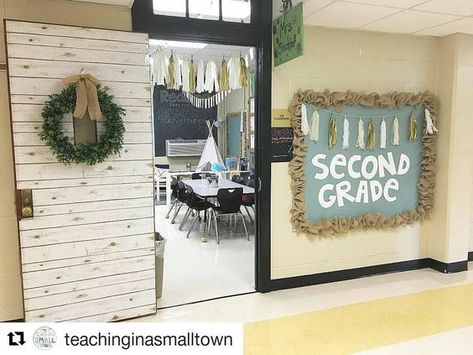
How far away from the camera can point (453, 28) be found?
12.6ft

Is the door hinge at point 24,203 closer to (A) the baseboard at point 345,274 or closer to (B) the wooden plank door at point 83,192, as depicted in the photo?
(B) the wooden plank door at point 83,192

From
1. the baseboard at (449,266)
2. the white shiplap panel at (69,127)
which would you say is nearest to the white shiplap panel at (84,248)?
the white shiplap panel at (69,127)

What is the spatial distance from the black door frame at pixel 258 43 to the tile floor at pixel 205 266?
443mm

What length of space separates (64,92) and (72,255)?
3.99 ft

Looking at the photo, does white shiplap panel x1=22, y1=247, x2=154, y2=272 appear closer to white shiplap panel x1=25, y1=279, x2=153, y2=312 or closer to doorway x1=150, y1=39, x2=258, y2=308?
white shiplap panel x1=25, y1=279, x2=153, y2=312

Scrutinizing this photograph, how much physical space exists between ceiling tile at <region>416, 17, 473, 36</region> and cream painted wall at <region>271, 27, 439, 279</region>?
0.18 m

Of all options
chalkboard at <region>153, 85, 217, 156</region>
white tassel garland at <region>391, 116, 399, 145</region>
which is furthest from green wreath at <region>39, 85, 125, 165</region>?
chalkboard at <region>153, 85, 217, 156</region>

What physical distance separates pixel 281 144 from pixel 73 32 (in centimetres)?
200

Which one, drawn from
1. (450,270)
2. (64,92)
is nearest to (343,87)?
(450,270)

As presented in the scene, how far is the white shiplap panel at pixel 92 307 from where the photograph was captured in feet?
9.46

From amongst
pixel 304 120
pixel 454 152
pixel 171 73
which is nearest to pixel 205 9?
pixel 171 73

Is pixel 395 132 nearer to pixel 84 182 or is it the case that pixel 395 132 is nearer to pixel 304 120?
pixel 304 120

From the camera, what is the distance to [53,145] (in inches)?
107

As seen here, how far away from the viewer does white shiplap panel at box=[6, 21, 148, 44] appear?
2.66 m
